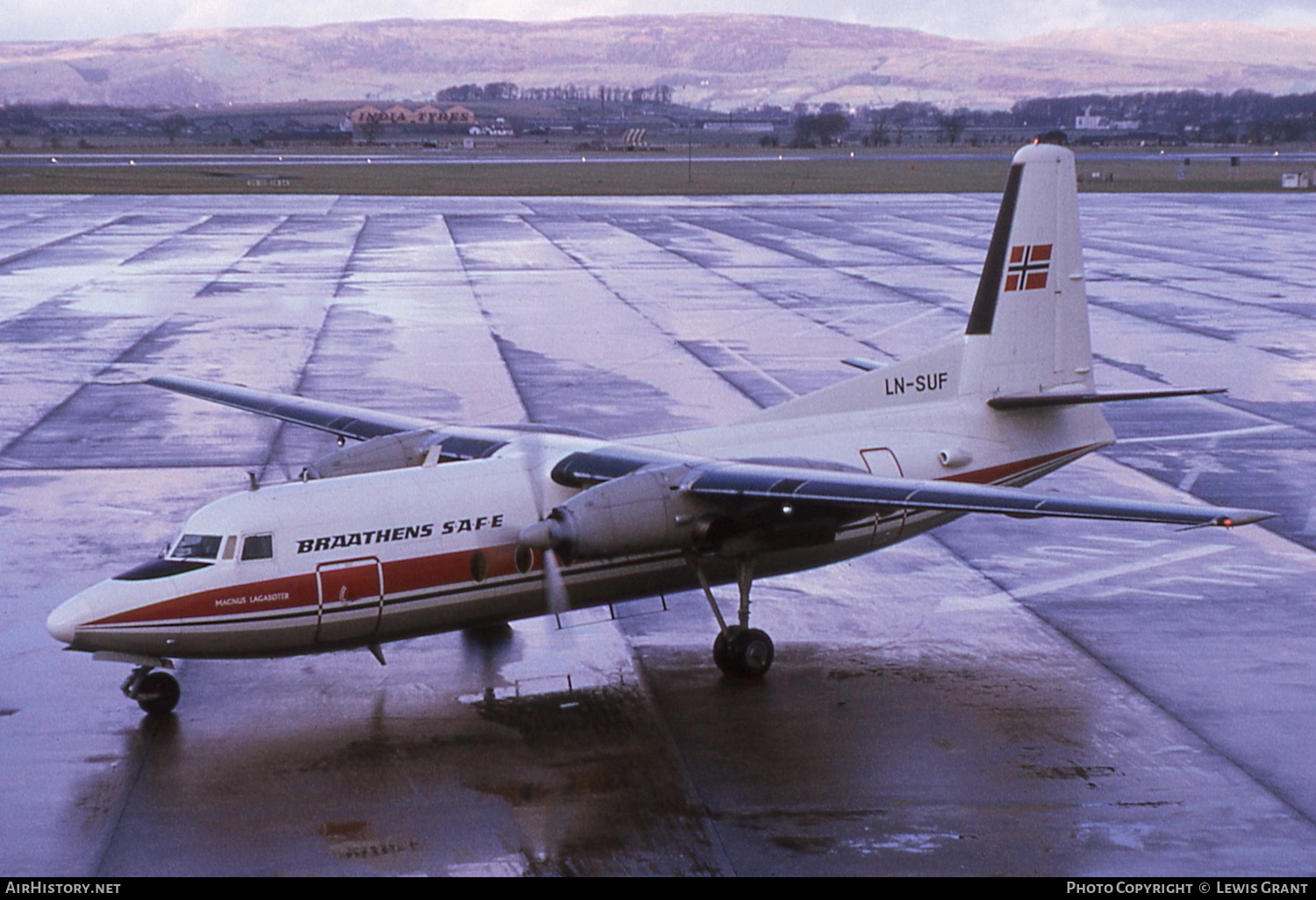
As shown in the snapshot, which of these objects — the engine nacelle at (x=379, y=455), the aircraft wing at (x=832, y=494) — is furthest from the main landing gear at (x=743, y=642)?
the engine nacelle at (x=379, y=455)

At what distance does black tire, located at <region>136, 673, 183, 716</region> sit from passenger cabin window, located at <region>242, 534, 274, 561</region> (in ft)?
6.73

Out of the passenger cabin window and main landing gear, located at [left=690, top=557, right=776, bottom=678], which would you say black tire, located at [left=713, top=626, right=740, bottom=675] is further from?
the passenger cabin window

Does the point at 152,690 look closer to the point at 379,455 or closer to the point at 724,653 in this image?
the point at 379,455

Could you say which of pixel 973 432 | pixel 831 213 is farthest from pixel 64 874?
pixel 831 213

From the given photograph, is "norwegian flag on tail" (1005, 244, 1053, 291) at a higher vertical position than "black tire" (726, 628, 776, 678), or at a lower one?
higher

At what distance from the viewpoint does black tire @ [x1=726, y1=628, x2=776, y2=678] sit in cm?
1808

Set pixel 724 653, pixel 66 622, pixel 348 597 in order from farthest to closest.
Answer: pixel 724 653 → pixel 348 597 → pixel 66 622

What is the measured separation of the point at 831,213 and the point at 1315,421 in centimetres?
5954

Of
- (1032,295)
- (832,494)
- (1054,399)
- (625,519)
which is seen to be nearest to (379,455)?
(625,519)

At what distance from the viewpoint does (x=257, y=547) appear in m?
16.2

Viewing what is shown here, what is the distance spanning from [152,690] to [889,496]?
8.89 metres

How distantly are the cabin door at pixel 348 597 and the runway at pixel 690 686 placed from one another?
1.16 m

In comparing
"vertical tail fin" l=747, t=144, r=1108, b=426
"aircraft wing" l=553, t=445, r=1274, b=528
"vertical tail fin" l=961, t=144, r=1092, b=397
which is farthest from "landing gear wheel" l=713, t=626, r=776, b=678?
"vertical tail fin" l=961, t=144, r=1092, b=397

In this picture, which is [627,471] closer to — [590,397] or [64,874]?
[64,874]
